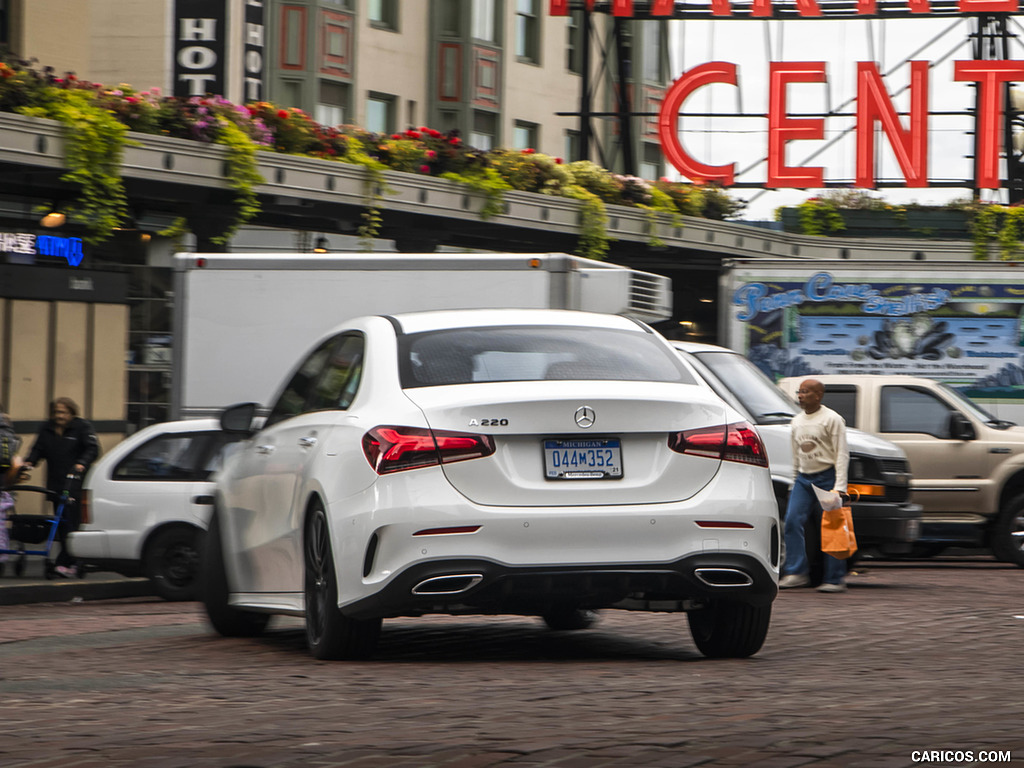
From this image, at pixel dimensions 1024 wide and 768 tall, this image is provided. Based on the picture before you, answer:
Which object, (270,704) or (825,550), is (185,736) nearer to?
(270,704)

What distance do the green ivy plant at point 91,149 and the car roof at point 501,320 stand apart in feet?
31.1

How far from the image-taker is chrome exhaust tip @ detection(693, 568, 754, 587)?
7.69 m

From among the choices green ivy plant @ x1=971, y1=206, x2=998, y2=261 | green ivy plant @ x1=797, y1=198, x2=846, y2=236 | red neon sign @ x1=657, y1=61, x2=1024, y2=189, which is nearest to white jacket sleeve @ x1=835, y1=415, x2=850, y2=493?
green ivy plant @ x1=971, y1=206, x2=998, y2=261

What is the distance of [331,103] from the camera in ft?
123

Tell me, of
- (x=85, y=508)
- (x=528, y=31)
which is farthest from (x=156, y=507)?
(x=528, y=31)

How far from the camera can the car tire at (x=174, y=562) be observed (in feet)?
47.2

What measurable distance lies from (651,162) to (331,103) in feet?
46.0

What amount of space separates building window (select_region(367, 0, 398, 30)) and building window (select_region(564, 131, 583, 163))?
285 inches

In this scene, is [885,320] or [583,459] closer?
[583,459]

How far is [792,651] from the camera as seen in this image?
8.94 meters

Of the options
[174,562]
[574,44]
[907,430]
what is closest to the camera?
[174,562]

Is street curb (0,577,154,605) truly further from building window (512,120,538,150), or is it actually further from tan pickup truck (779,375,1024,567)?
building window (512,120,538,150)

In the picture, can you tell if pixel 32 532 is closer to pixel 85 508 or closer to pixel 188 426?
pixel 85 508

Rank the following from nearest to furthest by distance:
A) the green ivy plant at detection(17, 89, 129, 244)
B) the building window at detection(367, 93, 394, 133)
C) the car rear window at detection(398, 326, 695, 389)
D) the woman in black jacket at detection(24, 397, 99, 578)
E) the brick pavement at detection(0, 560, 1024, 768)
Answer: the brick pavement at detection(0, 560, 1024, 768), the car rear window at detection(398, 326, 695, 389), the woman in black jacket at detection(24, 397, 99, 578), the green ivy plant at detection(17, 89, 129, 244), the building window at detection(367, 93, 394, 133)
